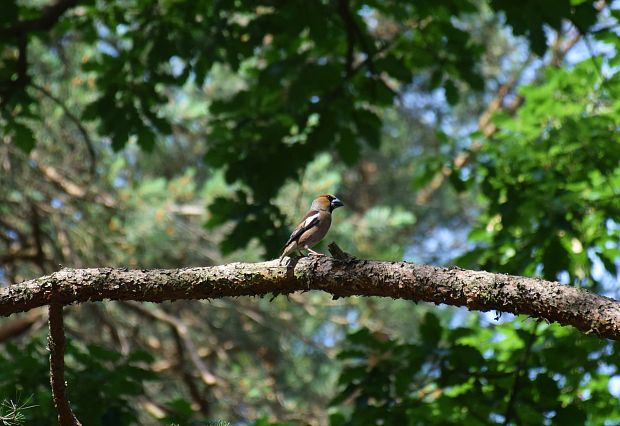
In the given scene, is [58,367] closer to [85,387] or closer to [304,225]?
[85,387]

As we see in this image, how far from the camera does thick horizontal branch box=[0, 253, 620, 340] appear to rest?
3150 mm

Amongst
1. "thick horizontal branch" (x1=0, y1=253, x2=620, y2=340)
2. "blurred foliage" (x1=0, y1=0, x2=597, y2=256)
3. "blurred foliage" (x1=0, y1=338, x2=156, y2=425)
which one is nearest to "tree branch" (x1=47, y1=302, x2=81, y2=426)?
"thick horizontal branch" (x1=0, y1=253, x2=620, y2=340)

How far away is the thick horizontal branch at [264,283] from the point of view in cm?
315

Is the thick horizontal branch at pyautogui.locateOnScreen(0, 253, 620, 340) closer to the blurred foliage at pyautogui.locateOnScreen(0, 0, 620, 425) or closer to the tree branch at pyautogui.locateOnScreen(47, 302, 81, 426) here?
the tree branch at pyautogui.locateOnScreen(47, 302, 81, 426)

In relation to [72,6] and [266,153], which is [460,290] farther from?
[72,6]

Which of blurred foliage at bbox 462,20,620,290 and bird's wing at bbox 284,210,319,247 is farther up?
blurred foliage at bbox 462,20,620,290

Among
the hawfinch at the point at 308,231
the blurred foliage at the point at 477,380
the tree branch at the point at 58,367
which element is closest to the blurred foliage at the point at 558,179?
the blurred foliage at the point at 477,380

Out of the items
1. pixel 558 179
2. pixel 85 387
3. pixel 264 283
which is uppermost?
pixel 558 179

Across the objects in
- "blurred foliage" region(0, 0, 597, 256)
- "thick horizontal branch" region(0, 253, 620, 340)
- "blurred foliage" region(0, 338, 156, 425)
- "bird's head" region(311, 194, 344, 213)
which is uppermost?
"blurred foliage" region(0, 0, 597, 256)

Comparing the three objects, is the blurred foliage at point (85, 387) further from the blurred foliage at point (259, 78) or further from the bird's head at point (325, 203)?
the blurred foliage at point (259, 78)

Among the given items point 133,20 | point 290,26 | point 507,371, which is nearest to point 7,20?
point 133,20

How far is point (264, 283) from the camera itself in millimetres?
3402

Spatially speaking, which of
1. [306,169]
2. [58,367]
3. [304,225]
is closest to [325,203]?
[304,225]

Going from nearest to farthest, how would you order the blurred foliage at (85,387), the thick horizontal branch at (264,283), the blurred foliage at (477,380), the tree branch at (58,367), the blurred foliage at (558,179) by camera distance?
the thick horizontal branch at (264,283)
the tree branch at (58,367)
the blurred foliage at (85,387)
the blurred foliage at (477,380)
the blurred foliage at (558,179)
